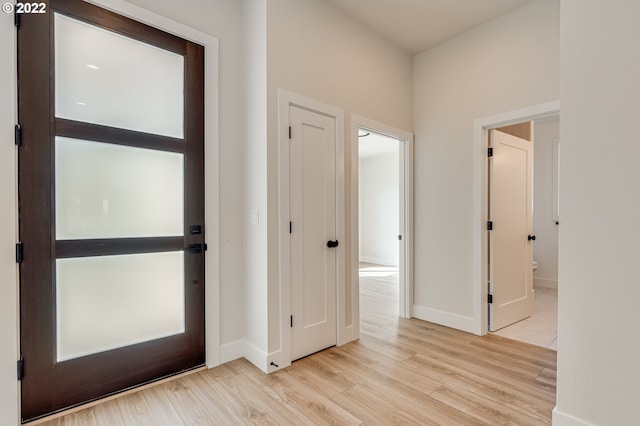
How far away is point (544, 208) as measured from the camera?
5191 millimetres

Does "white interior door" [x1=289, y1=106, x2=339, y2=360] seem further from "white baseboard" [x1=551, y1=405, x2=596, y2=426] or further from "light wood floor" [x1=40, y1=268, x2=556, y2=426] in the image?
"white baseboard" [x1=551, y1=405, x2=596, y2=426]

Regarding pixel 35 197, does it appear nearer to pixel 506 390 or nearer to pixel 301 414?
pixel 301 414

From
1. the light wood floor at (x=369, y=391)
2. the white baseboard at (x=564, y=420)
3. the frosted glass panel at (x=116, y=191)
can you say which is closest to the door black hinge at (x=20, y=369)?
the light wood floor at (x=369, y=391)

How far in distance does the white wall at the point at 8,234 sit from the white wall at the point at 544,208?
21.1 feet

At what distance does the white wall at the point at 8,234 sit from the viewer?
1706 mm

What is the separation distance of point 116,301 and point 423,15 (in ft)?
12.0

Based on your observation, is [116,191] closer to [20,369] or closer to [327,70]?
[20,369]

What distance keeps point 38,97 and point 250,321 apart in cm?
212

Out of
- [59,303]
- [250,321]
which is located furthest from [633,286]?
[59,303]

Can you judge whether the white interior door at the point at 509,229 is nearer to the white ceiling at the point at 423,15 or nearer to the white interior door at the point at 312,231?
the white ceiling at the point at 423,15

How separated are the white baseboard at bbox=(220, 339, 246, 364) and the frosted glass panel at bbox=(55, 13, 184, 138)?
1.78m

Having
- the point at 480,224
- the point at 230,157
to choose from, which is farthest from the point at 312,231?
the point at 480,224

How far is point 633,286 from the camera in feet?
A: 5.03

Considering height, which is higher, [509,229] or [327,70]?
[327,70]
